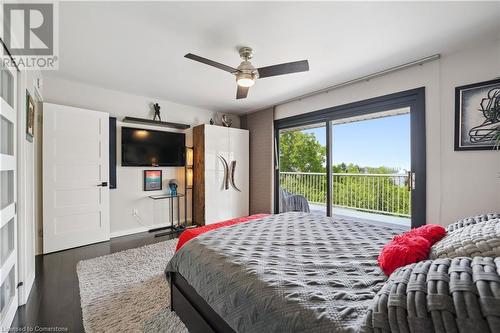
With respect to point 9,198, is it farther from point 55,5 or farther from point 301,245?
point 301,245

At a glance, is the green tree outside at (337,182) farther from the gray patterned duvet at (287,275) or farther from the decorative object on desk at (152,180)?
the gray patterned duvet at (287,275)

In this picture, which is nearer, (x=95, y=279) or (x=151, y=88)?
(x=95, y=279)

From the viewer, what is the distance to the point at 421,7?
5.93 feet

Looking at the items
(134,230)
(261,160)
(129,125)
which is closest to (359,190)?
(261,160)

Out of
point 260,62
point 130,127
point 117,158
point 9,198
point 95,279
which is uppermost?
point 260,62

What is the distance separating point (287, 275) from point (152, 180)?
3.71m

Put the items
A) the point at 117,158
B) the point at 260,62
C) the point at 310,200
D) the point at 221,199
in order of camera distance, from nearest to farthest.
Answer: the point at 260,62 → the point at 117,158 → the point at 221,199 → the point at 310,200

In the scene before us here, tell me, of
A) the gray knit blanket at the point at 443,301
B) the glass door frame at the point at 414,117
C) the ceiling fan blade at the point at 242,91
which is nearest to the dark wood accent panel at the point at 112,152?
the ceiling fan blade at the point at 242,91

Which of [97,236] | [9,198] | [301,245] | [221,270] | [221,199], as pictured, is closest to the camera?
[221,270]

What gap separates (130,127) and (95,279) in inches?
98.5

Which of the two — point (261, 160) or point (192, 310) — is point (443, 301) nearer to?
point (192, 310)

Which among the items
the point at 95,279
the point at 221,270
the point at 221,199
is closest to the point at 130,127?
the point at 221,199

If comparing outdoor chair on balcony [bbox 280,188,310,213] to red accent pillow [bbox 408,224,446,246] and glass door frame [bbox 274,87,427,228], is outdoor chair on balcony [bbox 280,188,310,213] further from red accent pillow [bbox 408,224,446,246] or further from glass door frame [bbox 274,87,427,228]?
red accent pillow [bbox 408,224,446,246]

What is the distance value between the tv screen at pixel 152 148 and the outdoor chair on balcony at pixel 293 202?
7.44 ft
